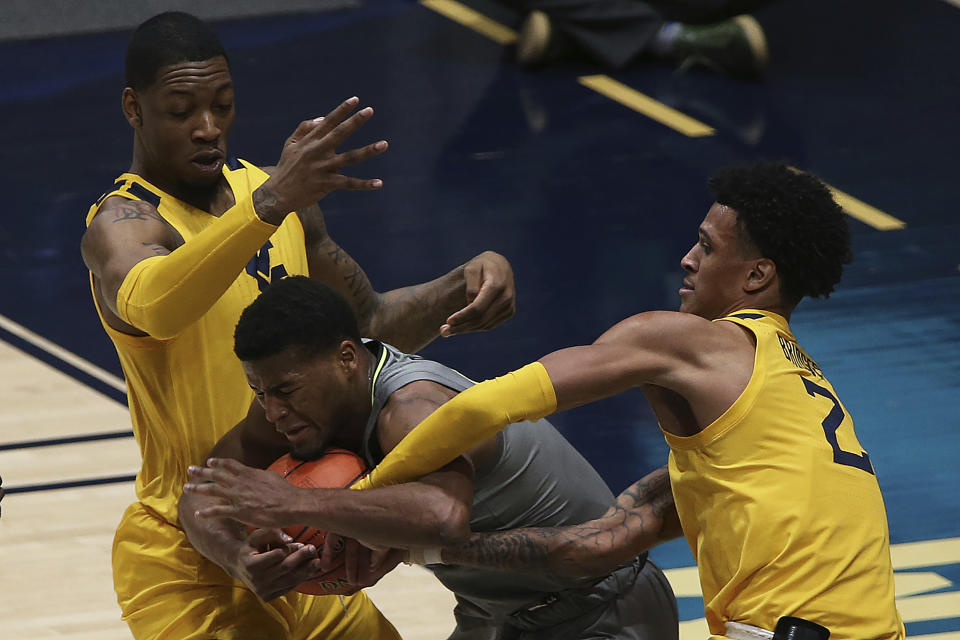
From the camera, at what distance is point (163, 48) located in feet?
14.2

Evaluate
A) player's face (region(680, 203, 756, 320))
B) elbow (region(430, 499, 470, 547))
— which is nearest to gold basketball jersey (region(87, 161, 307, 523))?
elbow (region(430, 499, 470, 547))

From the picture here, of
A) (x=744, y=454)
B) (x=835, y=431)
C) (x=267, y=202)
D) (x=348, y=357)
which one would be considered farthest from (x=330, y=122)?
(x=835, y=431)

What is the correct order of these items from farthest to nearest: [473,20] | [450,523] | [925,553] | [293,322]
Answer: [473,20] → [925,553] → [293,322] → [450,523]

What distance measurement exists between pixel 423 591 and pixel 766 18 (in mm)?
8459

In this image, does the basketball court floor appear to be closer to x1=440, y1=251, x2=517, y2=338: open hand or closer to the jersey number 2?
x1=440, y1=251, x2=517, y2=338: open hand

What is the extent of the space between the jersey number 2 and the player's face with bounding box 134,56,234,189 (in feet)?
5.75

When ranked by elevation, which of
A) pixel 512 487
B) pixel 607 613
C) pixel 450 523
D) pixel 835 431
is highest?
pixel 835 431

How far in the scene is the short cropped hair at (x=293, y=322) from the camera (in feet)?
12.8

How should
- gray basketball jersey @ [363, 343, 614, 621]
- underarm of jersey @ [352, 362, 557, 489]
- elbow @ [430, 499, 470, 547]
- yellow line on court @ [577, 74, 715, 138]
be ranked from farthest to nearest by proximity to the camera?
yellow line on court @ [577, 74, 715, 138]
gray basketball jersey @ [363, 343, 614, 621]
elbow @ [430, 499, 470, 547]
underarm of jersey @ [352, 362, 557, 489]

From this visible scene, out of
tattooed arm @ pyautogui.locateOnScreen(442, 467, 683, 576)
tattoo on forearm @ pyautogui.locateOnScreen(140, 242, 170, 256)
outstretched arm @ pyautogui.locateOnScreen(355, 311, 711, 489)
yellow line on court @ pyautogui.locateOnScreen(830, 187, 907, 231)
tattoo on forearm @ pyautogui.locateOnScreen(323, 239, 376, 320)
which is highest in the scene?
tattoo on forearm @ pyautogui.locateOnScreen(140, 242, 170, 256)

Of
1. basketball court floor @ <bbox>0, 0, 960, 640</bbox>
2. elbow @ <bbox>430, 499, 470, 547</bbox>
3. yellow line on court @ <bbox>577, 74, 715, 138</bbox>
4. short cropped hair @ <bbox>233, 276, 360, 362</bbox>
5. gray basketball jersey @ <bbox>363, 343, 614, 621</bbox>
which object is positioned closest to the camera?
elbow @ <bbox>430, 499, 470, 547</bbox>

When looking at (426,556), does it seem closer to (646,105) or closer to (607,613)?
(607,613)

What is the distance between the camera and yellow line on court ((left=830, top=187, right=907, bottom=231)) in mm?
9180

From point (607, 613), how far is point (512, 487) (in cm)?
52
